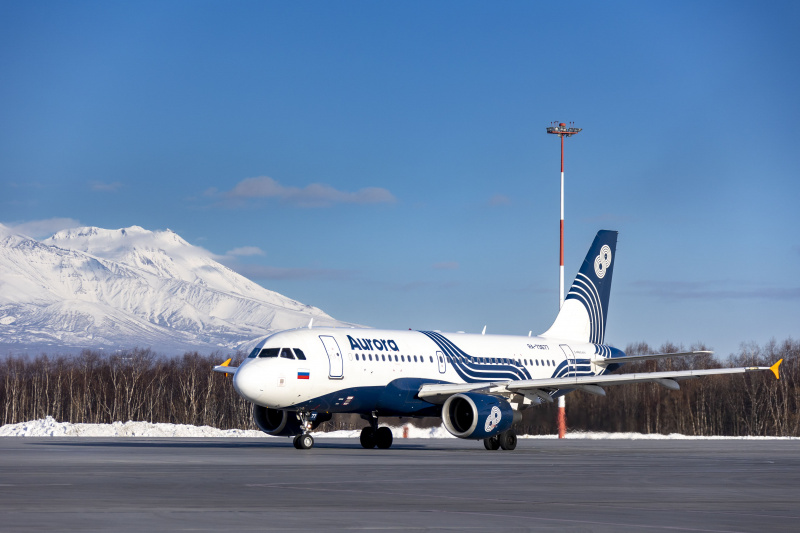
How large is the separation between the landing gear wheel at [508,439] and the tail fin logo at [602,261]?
1472 centimetres

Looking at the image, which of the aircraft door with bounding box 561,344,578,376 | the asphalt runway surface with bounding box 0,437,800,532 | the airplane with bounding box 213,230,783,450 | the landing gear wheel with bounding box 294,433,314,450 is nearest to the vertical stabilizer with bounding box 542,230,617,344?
the aircraft door with bounding box 561,344,578,376

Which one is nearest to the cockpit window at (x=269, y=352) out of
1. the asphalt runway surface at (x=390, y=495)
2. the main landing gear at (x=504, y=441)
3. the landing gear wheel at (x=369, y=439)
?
the landing gear wheel at (x=369, y=439)

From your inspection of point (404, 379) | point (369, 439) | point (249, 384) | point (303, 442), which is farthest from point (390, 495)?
point (369, 439)

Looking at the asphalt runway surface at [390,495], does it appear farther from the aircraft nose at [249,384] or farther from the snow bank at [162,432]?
the snow bank at [162,432]

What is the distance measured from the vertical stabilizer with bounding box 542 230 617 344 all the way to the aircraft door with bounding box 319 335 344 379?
1417 cm

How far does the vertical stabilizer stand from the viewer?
4859cm

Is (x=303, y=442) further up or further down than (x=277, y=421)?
further down

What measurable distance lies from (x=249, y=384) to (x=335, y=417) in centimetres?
2808

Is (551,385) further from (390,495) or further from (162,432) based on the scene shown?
(162,432)

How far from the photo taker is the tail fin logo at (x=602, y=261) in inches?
1975

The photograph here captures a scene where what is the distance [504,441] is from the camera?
122 ft

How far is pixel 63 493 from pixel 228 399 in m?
85.9

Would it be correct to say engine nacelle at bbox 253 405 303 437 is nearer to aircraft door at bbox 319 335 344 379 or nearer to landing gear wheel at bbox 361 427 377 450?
landing gear wheel at bbox 361 427 377 450

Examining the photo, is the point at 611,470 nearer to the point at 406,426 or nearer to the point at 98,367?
the point at 406,426
